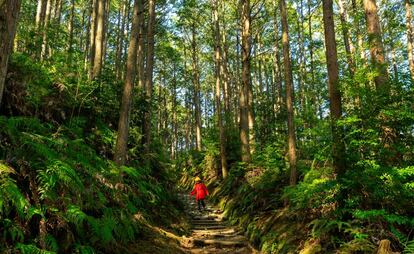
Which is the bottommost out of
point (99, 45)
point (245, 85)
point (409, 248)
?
point (409, 248)

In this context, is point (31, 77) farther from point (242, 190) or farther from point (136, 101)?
point (242, 190)

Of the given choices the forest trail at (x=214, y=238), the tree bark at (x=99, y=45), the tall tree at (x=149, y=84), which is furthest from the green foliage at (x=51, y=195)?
the tall tree at (x=149, y=84)

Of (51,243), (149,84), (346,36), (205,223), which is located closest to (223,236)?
(205,223)

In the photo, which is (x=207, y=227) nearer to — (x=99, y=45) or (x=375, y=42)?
(x=99, y=45)

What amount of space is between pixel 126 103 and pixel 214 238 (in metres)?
4.74

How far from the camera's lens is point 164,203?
11117 mm

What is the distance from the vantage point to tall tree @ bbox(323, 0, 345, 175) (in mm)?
6305

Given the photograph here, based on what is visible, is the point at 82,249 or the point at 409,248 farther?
the point at 409,248

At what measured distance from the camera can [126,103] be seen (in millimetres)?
8188

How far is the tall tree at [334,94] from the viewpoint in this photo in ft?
20.7

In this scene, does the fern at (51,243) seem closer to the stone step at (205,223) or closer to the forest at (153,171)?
the forest at (153,171)

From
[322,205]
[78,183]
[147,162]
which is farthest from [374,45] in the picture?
[147,162]

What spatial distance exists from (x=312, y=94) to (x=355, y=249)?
17.1 m

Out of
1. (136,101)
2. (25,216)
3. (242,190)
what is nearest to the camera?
(25,216)
